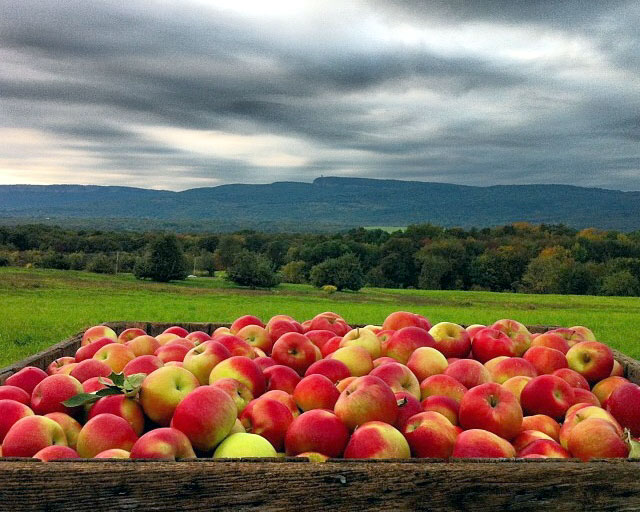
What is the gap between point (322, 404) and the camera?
2521 mm

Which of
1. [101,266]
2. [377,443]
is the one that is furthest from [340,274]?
[377,443]

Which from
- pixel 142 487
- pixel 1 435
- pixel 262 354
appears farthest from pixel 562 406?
pixel 1 435

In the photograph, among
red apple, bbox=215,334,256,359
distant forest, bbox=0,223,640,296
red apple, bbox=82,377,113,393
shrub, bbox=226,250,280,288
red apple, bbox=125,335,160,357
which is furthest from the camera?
distant forest, bbox=0,223,640,296

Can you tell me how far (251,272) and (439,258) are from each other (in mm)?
29101

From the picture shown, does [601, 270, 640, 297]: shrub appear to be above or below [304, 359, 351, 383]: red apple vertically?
below

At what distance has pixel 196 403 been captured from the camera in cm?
219

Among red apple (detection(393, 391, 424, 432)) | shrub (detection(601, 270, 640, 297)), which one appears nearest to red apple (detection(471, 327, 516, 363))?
red apple (detection(393, 391, 424, 432))

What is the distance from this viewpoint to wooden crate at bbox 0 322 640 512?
152 centimetres

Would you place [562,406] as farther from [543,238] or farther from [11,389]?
[543,238]

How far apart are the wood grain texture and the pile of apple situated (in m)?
0.41

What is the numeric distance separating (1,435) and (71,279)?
4402 centimetres

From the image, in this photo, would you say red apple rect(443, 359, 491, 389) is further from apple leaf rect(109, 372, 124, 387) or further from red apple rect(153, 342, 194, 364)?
apple leaf rect(109, 372, 124, 387)

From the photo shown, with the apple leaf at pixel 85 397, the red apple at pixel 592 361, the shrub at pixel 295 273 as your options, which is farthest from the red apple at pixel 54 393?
the shrub at pixel 295 273

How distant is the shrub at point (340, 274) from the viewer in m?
59.8
